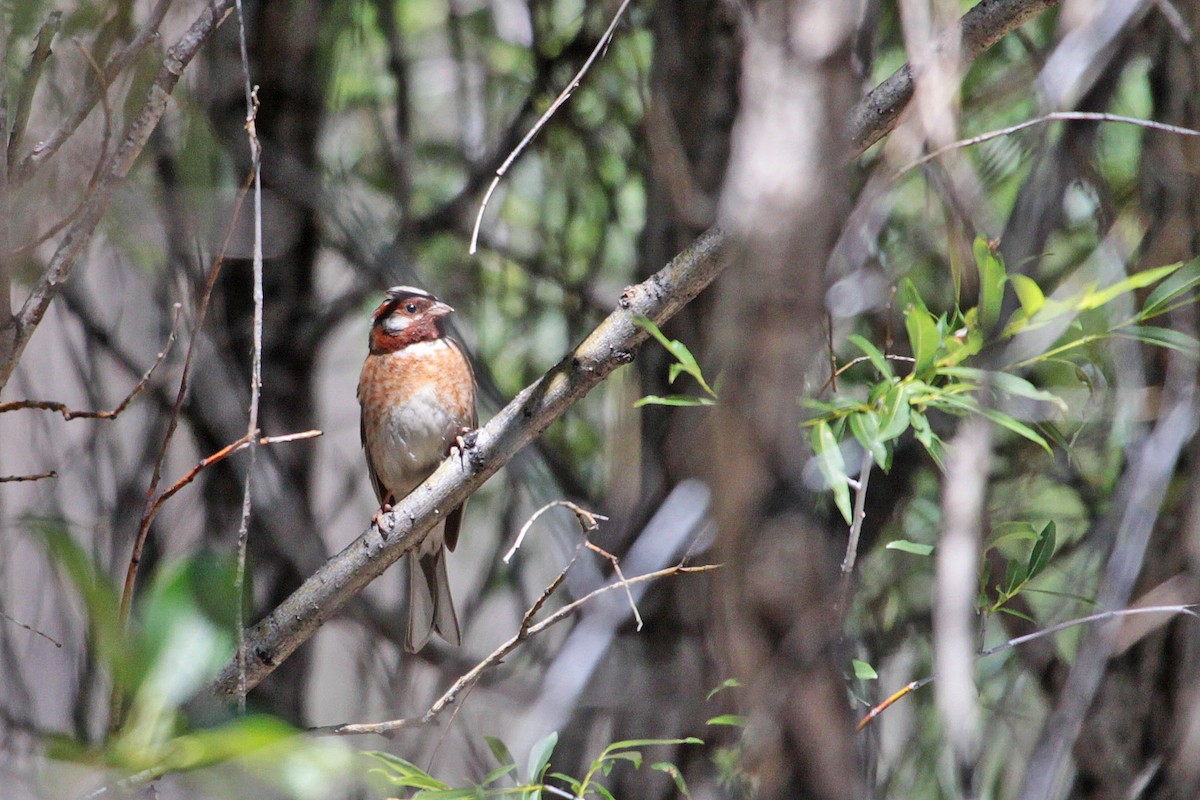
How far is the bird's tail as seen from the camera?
10.3 ft

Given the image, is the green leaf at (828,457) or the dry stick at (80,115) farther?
the dry stick at (80,115)

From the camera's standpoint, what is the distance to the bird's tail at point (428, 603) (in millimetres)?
3133

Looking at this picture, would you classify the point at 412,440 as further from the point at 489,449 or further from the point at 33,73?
the point at 33,73

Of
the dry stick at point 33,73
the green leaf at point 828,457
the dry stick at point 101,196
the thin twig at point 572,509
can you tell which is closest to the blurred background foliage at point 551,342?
the dry stick at point 33,73

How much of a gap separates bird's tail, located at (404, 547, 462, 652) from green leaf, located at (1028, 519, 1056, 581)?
1.72 metres

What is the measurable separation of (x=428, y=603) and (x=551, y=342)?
1020mm

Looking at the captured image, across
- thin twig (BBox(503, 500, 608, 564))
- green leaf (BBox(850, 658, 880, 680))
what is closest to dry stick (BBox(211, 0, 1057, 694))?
thin twig (BBox(503, 500, 608, 564))

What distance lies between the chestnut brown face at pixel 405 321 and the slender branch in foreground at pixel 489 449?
1299 millimetres

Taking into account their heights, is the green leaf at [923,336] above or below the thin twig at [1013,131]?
below

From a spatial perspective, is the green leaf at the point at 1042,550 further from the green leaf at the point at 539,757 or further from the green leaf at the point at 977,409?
the green leaf at the point at 539,757

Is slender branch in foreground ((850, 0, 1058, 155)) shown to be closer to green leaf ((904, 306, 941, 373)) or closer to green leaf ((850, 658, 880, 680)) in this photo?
green leaf ((904, 306, 941, 373))

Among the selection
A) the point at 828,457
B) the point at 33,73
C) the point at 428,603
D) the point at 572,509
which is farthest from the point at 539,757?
the point at 428,603

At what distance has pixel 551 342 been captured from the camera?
12.6 feet

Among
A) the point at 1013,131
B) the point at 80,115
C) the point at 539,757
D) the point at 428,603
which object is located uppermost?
the point at 80,115
